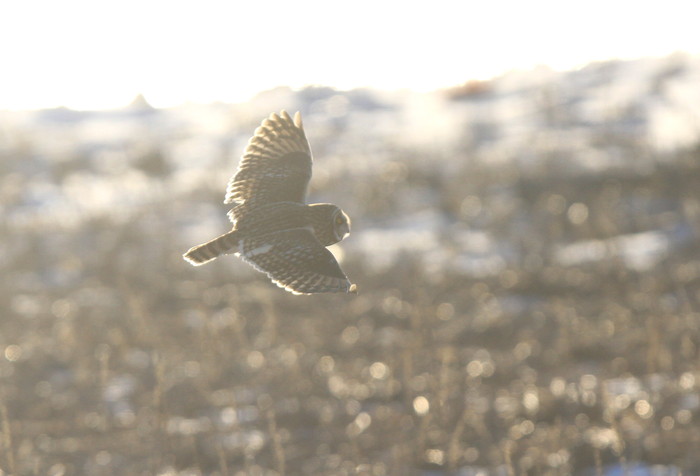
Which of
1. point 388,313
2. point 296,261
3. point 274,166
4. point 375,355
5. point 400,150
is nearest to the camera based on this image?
point 296,261

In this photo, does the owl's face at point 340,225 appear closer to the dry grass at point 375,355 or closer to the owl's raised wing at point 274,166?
the owl's raised wing at point 274,166

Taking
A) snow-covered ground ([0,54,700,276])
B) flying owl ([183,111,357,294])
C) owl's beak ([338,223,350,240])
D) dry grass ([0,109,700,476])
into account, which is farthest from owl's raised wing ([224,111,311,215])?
snow-covered ground ([0,54,700,276])

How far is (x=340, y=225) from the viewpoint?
108 centimetres

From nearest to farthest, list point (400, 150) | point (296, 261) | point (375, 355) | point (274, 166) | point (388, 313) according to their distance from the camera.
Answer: point (296, 261) < point (274, 166) < point (375, 355) < point (388, 313) < point (400, 150)

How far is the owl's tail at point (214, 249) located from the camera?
3.61ft

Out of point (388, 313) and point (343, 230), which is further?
point (388, 313)

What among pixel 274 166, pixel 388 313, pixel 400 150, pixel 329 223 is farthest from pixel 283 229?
pixel 400 150

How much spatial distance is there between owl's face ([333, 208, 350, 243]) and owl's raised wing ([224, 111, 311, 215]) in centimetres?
9

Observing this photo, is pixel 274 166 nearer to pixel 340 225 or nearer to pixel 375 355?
pixel 340 225

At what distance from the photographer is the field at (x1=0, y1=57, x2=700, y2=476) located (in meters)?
5.04

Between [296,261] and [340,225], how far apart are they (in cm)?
7

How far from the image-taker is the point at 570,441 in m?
5.07

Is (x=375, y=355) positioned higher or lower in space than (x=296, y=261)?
lower

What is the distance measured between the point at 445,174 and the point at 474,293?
489 cm
